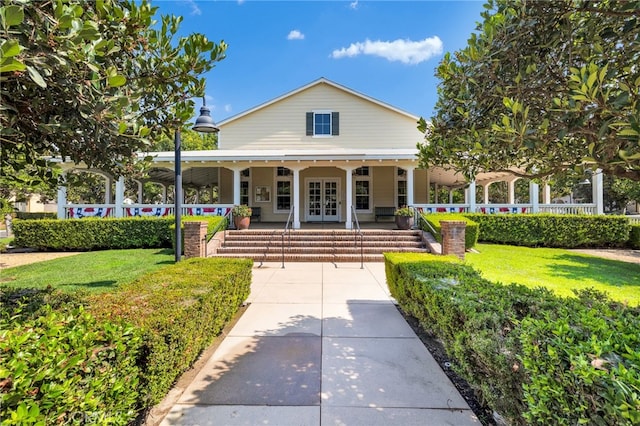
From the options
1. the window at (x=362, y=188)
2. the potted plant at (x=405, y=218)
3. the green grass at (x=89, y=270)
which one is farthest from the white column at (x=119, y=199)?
the potted plant at (x=405, y=218)

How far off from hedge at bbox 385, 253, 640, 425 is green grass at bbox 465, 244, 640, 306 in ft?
13.4

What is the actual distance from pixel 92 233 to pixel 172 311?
10.9 meters

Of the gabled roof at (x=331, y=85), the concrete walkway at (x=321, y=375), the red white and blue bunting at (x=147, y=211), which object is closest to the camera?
the concrete walkway at (x=321, y=375)

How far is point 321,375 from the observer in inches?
118

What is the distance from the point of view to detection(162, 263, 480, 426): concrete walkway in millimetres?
2434

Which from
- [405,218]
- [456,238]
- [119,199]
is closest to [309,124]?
[405,218]

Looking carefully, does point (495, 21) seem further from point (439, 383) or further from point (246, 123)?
point (246, 123)

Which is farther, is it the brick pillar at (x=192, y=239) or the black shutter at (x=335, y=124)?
the black shutter at (x=335, y=124)

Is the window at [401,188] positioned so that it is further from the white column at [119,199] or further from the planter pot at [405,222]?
the white column at [119,199]

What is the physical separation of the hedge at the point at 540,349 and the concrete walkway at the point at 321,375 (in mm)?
445

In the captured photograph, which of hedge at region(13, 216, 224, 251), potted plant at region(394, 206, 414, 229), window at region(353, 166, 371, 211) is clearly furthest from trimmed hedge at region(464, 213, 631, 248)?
hedge at region(13, 216, 224, 251)

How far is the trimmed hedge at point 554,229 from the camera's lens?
36.4 ft

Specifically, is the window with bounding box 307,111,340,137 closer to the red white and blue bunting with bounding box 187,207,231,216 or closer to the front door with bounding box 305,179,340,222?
the front door with bounding box 305,179,340,222

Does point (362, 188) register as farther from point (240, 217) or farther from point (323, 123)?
point (240, 217)
